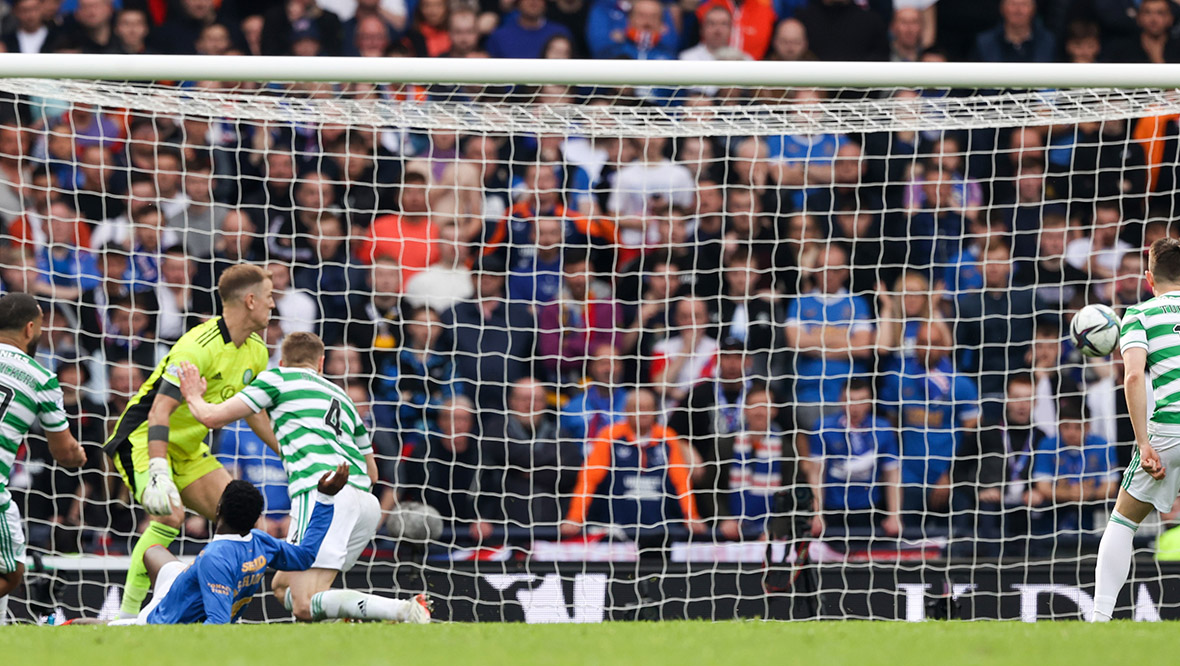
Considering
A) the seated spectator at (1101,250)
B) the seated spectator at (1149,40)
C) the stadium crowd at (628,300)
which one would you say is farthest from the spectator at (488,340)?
the seated spectator at (1149,40)

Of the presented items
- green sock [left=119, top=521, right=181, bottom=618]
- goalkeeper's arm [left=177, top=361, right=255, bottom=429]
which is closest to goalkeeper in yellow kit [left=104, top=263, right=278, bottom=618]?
green sock [left=119, top=521, right=181, bottom=618]

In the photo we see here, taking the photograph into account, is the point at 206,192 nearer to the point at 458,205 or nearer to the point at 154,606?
the point at 458,205

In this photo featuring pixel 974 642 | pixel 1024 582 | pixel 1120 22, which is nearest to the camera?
pixel 974 642

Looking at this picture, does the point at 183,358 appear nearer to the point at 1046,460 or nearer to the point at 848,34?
the point at 1046,460

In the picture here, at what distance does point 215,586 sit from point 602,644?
69.8 inches

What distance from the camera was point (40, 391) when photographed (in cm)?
570

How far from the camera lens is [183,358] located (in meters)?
5.88

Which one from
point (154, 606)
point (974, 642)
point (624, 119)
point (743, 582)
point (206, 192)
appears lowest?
point (743, 582)

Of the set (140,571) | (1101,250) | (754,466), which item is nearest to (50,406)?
(140,571)

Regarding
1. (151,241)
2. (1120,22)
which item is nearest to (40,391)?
(151,241)

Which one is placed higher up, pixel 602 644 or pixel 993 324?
pixel 602 644

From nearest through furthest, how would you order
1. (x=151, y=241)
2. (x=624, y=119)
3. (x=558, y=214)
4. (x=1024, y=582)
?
(x=1024, y=582) < (x=624, y=119) < (x=151, y=241) < (x=558, y=214)

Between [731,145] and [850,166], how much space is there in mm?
847

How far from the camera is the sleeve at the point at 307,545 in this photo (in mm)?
5398
